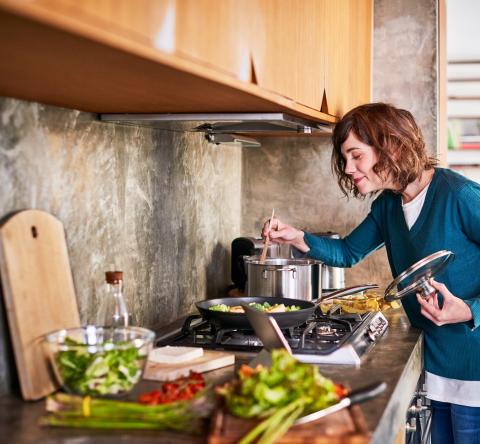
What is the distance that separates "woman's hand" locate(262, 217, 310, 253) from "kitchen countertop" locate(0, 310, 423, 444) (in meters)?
0.53

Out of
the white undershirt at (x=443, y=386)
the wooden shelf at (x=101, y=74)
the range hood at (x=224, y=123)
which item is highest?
the wooden shelf at (x=101, y=74)

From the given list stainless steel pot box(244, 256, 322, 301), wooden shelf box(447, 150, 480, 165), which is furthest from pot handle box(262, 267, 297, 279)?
wooden shelf box(447, 150, 480, 165)

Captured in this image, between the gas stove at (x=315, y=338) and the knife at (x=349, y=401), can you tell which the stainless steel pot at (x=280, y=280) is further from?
the knife at (x=349, y=401)

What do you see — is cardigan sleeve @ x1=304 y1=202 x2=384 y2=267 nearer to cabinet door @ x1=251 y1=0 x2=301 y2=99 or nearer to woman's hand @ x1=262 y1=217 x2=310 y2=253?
woman's hand @ x1=262 y1=217 x2=310 y2=253

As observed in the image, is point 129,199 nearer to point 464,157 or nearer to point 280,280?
point 280,280

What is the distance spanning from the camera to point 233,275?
301 cm

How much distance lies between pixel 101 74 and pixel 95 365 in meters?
0.53

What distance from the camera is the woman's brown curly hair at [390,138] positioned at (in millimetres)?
2375

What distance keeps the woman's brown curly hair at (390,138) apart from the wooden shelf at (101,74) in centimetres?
36

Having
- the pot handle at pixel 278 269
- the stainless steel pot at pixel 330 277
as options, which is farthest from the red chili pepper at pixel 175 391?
the stainless steel pot at pixel 330 277

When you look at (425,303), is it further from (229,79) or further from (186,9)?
(186,9)

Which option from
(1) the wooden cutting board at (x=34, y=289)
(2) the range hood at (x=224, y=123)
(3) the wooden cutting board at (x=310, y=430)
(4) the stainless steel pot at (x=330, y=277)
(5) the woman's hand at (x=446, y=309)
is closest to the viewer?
(3) the wooden cutting board at (x=310, y=430)

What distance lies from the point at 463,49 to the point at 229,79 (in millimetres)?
5798

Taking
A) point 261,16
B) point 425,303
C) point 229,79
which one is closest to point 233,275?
point 425,303
